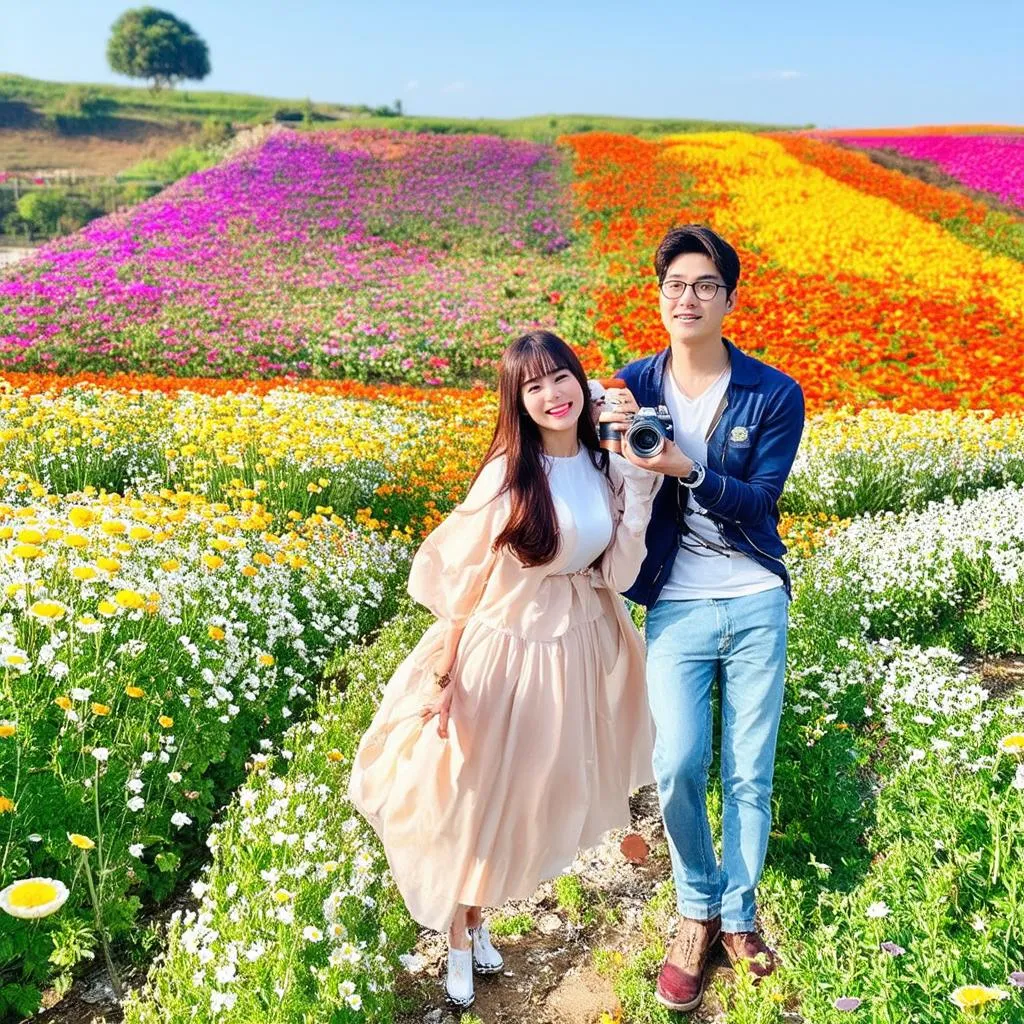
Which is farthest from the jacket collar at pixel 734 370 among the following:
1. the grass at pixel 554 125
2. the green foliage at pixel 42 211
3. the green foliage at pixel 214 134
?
the green foliage at pixel 214 134

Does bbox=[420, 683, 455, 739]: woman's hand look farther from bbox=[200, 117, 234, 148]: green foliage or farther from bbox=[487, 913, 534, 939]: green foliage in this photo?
bbox=[200, 117, 234, 148]: green foliage

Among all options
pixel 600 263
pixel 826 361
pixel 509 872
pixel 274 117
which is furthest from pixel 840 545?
pixel 274 117

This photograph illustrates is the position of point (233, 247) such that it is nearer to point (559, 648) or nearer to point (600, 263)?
point (600, 263)

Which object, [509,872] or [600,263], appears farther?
[600,263]

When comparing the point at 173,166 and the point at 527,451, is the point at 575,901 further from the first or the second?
the point at 173,166

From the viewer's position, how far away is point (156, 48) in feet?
217

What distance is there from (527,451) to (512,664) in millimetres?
613

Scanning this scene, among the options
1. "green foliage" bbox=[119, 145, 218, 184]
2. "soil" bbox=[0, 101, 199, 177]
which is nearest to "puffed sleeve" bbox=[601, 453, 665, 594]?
"green foliage" bbox=[119, 145, 218, 184]

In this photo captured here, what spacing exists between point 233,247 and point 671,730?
17.4 meters

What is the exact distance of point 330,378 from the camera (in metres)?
12.5

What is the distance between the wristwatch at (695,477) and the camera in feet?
8.55

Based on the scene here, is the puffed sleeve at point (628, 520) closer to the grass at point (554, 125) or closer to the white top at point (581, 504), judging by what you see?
the white top at point (581, 504)

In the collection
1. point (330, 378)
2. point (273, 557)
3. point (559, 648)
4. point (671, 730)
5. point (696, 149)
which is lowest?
point (330, 378)

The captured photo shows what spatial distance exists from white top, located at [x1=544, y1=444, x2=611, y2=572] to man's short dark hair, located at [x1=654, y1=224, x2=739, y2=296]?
1.99ft
